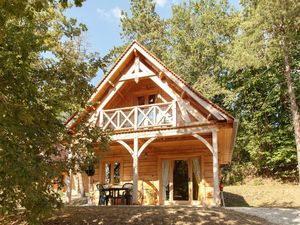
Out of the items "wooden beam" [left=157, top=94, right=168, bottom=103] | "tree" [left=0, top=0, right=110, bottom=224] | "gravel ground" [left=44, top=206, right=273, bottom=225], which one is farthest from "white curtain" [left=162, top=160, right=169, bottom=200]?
"tree" [left=0, top=0, right=110, bottom=224]

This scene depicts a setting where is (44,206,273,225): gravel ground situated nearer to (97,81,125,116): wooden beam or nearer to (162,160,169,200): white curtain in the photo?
(162,160,169,200): white curtain

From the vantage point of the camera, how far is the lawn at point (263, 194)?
18469 mm

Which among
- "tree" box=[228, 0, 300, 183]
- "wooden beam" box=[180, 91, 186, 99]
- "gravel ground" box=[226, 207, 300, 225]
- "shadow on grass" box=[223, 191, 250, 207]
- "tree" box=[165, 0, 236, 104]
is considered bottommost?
"shadow on grass" box=[223, 191, 250, 207]

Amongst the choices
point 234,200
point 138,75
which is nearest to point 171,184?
point 138,75

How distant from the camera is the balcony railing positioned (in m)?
13.2

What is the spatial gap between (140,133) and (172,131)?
52.5 inches

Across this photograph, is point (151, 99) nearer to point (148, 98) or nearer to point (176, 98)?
point (148, 98)

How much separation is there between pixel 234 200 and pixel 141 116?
8868 millimetres

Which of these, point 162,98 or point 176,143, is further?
point 162,98

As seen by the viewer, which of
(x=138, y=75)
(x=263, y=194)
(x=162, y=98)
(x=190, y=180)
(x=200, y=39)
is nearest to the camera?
(x=138, y=75)

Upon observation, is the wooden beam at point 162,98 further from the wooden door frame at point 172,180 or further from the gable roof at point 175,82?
the wooden door frame at point 172,180

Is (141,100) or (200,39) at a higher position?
(200,39)

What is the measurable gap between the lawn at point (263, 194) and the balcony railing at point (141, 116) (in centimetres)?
798

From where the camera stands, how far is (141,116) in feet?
47.0
